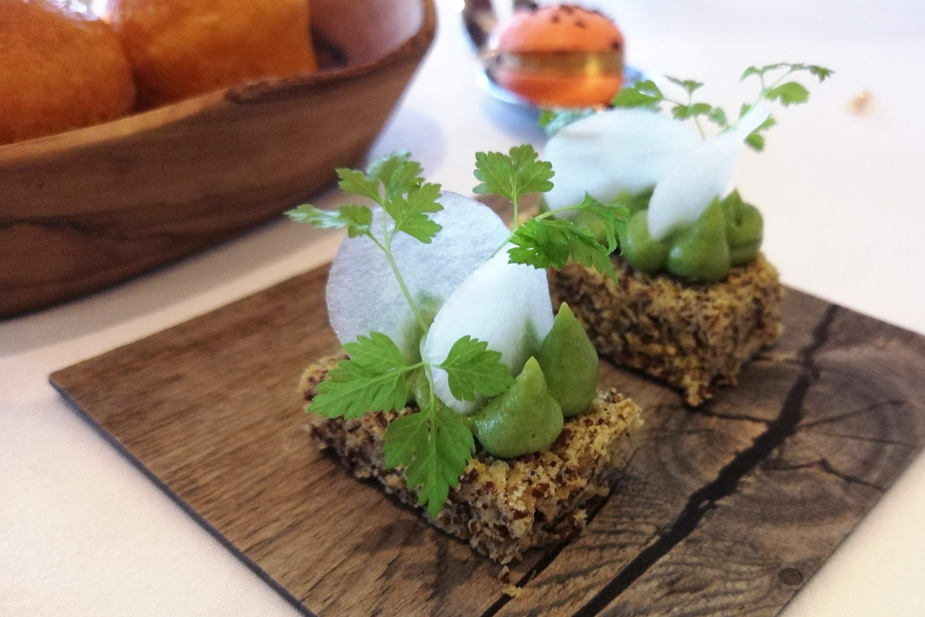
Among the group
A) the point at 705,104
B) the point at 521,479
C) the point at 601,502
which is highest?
the point at 705,104

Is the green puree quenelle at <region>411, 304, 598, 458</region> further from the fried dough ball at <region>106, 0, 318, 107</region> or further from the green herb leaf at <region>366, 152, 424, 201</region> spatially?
the fried dough ball at <region>106, 0, 318, 107</region>

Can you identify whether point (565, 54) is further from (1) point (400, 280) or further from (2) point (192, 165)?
(1) point (400, 280)

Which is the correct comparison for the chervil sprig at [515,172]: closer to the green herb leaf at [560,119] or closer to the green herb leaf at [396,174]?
the green herb leaf at [396,174]

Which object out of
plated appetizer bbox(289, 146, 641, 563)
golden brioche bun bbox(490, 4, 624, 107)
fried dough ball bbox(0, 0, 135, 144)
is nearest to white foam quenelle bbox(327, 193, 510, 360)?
plated appetizer bbox(289, 146, 641, 563)

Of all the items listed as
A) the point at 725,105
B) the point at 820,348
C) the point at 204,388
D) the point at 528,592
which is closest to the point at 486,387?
the point at 528,592

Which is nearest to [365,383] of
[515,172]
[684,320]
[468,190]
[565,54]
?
[515,172]

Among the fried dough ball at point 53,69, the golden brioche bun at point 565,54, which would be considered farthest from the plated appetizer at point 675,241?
the fried dough ball at point 53,69
